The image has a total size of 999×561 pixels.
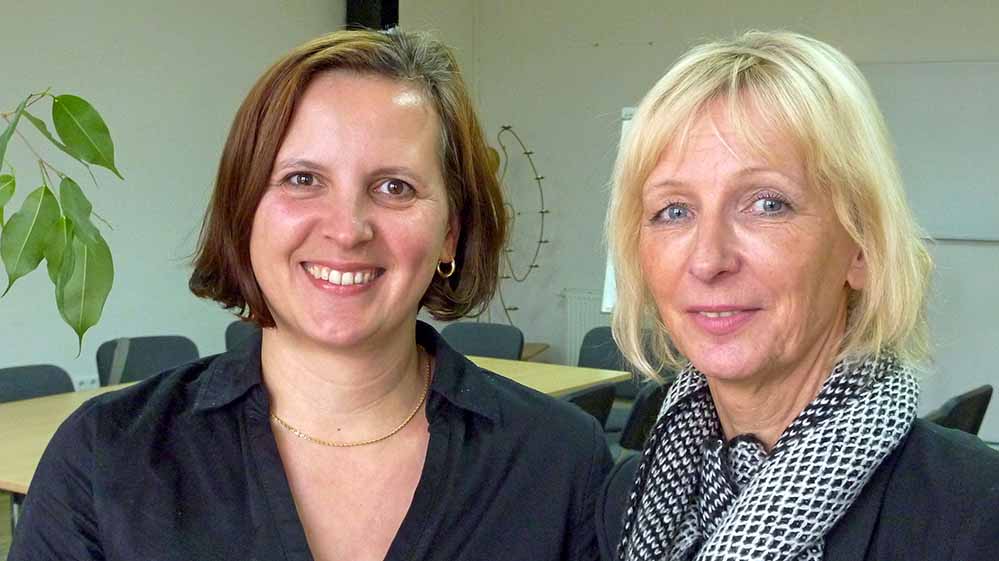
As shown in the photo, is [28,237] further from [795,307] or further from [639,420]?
[639,420]

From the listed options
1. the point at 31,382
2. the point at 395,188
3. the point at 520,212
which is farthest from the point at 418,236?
the point at 520,212

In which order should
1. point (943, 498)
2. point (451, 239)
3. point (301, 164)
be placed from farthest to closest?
point (451, 239) < point (301, 164) < point (943, 498)

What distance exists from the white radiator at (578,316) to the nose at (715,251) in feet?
24.8

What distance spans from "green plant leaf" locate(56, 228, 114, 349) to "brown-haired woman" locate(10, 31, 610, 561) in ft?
0.55

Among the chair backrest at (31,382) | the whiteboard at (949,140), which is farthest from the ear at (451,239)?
the whiteboard at (949,140)

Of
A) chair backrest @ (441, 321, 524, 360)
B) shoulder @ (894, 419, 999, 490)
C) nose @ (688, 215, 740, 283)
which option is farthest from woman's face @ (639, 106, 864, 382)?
chair backrest @ (441, 321, 524, 360)

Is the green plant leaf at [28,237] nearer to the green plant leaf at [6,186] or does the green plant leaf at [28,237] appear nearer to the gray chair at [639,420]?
the green plant leaf at [6,186]

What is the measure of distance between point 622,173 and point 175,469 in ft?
2.54

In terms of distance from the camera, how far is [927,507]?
4.46 feet

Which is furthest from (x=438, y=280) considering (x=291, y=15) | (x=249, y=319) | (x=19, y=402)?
(x=291, y=15)

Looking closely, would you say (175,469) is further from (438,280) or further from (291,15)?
(291,15)

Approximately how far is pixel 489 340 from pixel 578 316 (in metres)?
2.86

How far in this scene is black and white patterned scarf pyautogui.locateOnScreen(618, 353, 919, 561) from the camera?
1401 mm

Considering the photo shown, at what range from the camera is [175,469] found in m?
1.68
